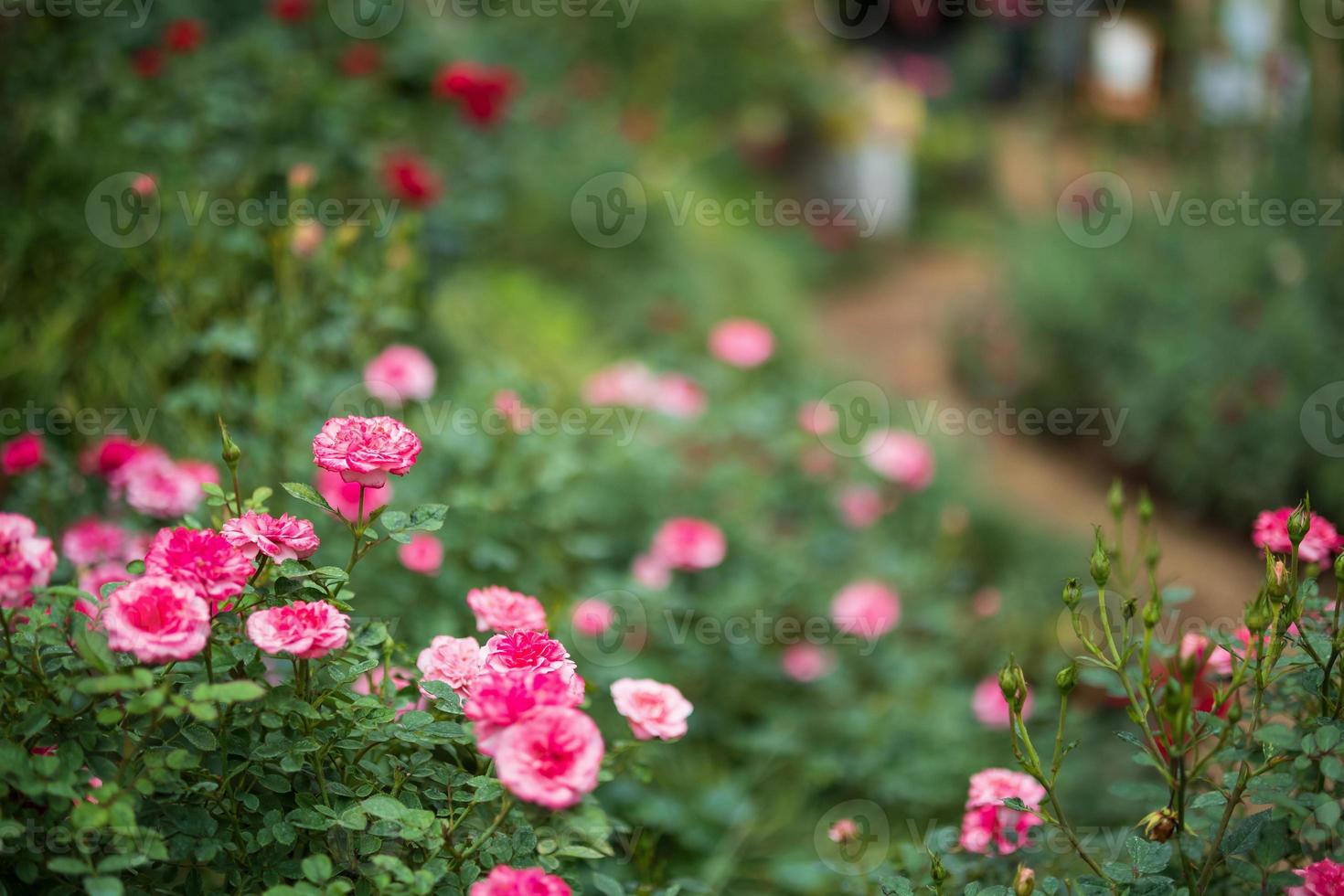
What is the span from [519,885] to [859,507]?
1.80 m

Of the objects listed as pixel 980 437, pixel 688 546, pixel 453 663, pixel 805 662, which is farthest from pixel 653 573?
pixel 980 437

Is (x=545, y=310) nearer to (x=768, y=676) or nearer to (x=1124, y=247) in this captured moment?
(x=768, y=676)

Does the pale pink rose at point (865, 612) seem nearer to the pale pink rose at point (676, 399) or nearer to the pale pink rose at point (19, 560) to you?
the pale pink rose at point (676, 399)

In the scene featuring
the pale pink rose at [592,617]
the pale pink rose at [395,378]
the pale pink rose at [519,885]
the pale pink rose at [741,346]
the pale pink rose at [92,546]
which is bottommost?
the pale pink rose at [519,885]

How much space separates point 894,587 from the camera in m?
2.40

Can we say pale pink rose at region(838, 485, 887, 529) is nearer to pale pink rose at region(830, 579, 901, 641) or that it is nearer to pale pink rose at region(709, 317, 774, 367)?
pale pink rose at region(830, 579, 901, 641)

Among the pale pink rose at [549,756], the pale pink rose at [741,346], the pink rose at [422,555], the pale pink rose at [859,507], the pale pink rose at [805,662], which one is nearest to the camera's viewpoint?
the pale pink rose at [549,756]

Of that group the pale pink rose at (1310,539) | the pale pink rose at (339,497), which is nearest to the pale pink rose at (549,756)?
the pale pink rose at (1310,539)

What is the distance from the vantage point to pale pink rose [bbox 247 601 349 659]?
2.70 ft

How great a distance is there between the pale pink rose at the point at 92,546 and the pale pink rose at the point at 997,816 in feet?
3.41

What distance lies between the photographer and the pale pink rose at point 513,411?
1878 millimetres

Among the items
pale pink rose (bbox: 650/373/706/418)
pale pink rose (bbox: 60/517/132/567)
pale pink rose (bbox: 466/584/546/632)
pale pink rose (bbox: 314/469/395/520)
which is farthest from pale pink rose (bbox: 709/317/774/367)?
pale pink rose (bbox: 466/584/546/632)

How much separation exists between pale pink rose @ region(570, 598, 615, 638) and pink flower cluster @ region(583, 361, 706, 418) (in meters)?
0.62

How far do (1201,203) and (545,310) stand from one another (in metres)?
2.51
